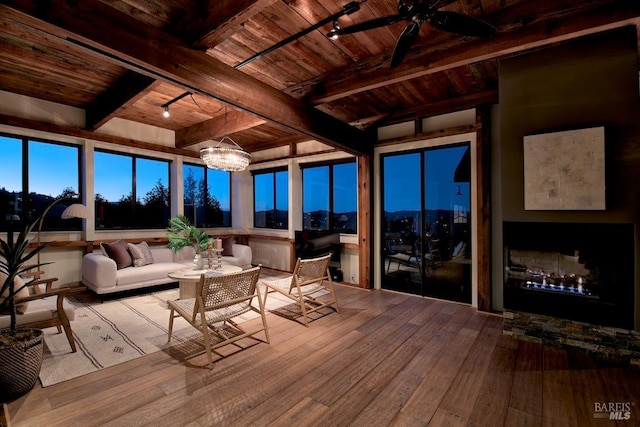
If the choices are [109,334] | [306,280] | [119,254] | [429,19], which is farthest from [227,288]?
[119,254]

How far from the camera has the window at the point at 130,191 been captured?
18.1 feet

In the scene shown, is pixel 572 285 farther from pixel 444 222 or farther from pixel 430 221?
pixel 430 221

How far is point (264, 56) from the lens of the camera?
10.3 ft

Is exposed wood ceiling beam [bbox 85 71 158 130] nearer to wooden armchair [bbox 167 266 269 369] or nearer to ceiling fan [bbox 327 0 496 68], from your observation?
wooden armchair [bbox 167 266 269 369]

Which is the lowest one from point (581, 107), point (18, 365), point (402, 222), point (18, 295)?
point (18, 365)

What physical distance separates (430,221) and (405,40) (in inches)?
130

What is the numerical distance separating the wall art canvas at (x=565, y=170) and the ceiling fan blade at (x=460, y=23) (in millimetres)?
1769

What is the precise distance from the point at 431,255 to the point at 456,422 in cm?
317

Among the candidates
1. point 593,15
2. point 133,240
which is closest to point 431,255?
point 593,15

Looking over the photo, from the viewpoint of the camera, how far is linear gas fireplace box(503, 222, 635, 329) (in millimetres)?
2838

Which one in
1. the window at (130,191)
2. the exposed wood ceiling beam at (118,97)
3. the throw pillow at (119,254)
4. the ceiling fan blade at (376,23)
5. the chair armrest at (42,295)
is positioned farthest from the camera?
the window at (130,191)

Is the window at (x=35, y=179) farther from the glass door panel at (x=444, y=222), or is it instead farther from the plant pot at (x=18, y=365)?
the glass door panel at (x=444, y=222)

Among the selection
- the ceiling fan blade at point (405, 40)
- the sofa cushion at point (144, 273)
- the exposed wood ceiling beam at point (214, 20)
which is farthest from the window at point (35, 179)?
the ceiling fan blade at point (405, 40)

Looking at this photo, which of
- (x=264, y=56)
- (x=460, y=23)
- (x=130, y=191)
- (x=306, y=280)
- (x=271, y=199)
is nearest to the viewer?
(x=460, y=23)
